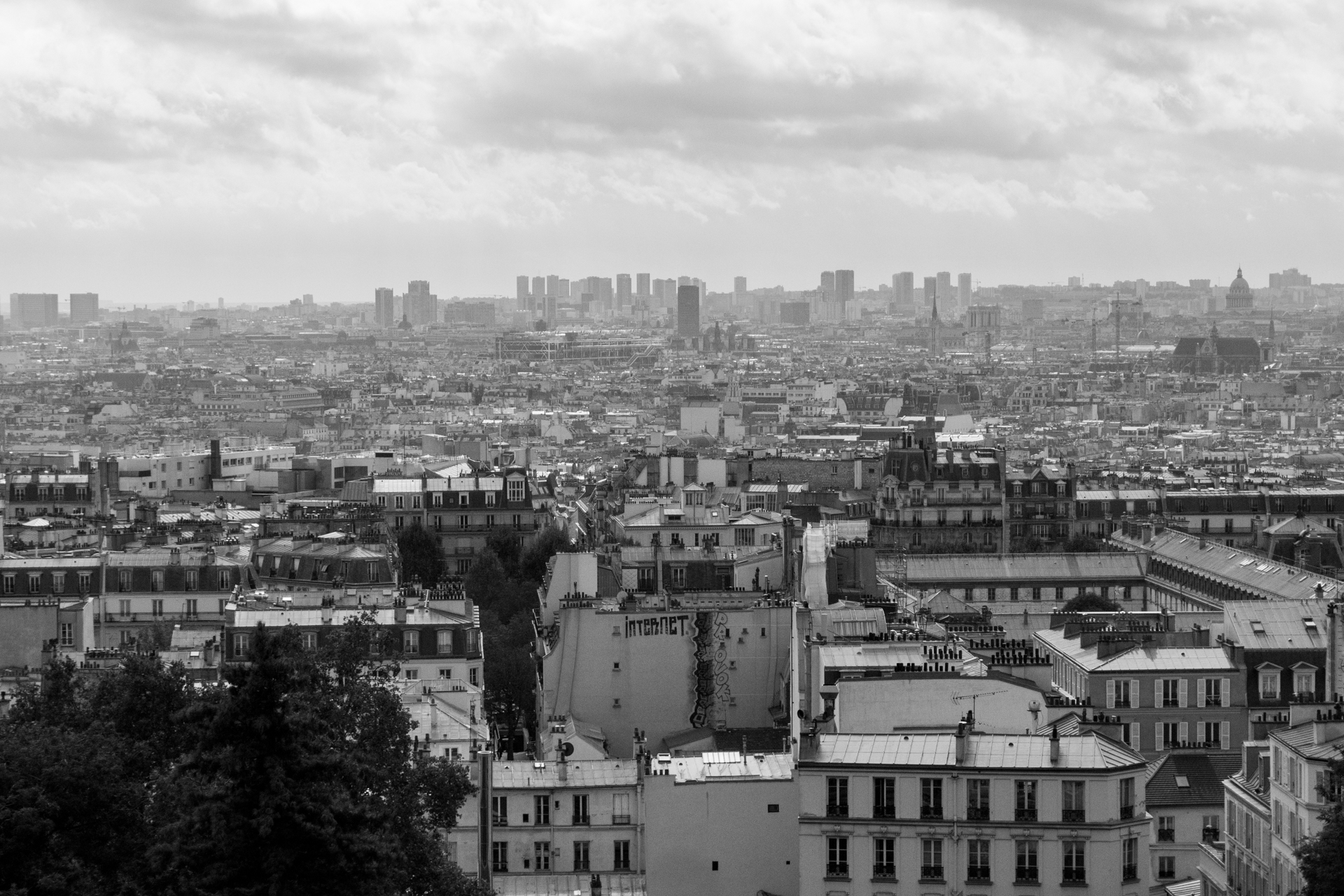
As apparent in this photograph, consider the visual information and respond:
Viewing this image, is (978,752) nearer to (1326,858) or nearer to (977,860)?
(977,860)

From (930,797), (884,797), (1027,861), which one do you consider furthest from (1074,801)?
(884,797)

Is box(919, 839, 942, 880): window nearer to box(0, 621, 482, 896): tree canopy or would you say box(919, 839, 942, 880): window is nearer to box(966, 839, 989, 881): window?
box(966, 839, 989, 881): window

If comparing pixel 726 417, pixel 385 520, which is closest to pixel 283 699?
pixel 385 520

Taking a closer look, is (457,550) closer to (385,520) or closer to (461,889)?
(385,520)

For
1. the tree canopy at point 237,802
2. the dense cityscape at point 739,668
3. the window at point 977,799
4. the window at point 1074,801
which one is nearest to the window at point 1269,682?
the dense cityscape at point 739,668

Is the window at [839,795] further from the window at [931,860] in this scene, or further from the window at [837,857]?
the window at [931,860]

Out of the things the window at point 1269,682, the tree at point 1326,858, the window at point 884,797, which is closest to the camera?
the tree at point 1326,858
